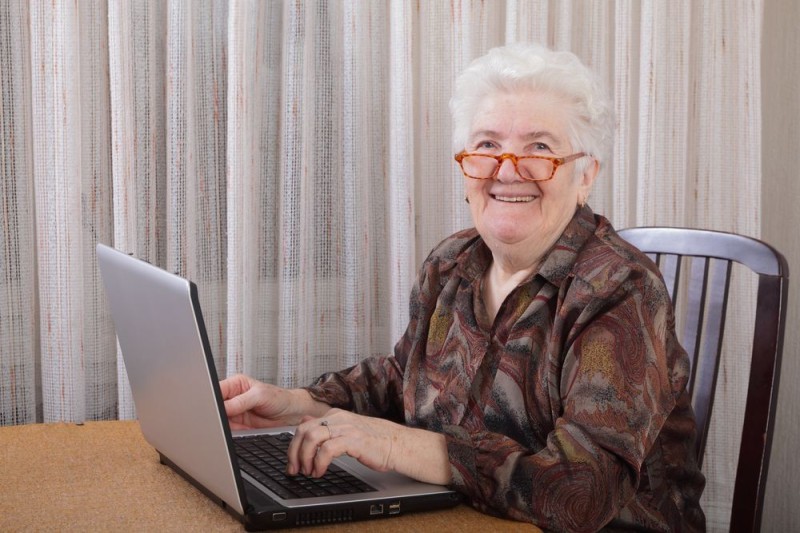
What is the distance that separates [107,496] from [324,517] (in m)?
0.27

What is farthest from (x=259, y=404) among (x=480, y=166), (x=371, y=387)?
(x=480, y=166)

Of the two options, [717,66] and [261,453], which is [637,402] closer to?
[261,453]

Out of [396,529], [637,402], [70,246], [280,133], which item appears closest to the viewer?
[396,529]

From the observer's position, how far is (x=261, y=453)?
1235 mm

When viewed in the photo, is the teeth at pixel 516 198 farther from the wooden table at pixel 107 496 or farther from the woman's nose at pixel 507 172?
the wooden table at pixel 107 496

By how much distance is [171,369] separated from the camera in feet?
3.41

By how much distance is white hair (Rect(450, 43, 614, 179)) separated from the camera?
1.39 m

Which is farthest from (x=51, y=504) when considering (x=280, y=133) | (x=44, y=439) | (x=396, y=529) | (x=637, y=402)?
(x=280, y=133)

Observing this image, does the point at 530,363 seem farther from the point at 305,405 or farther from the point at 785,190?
the point at 785,190

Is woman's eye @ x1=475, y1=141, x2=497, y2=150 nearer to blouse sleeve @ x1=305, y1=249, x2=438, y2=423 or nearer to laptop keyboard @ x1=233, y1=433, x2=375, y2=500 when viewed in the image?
blouse sleeve @ x1=305, y1=249, x2=438, y2=423

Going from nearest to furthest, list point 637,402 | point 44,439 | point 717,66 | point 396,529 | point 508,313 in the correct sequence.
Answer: point 396,529, point 637,402, point 44,439, point 508,313, point 717,66

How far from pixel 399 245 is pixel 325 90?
1.15 feet

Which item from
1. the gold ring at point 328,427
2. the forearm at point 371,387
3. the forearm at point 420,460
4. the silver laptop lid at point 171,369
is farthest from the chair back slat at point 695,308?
the silver laptop lid at point 171,369

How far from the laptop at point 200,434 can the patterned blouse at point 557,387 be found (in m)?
0.12
